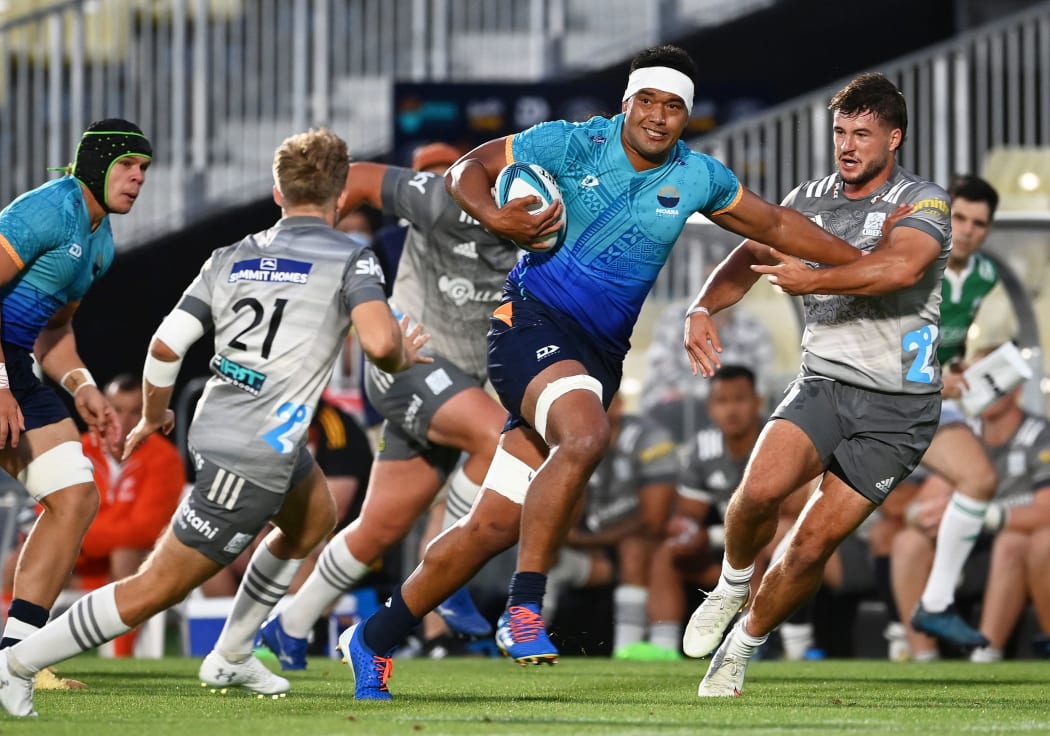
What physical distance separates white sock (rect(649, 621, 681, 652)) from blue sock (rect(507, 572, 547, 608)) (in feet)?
17.5

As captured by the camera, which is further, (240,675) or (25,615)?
(25,615)

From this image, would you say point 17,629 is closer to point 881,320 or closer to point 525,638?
point 525,638

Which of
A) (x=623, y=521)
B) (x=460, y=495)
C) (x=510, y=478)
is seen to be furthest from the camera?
(x=623, y=521)

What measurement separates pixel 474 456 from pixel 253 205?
7.59 m

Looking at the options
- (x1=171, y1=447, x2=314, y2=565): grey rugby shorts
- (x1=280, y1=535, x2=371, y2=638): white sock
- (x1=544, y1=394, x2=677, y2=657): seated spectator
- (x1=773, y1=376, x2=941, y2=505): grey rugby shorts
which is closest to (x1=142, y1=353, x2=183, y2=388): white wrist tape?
(x1=171, y1=447, x2=314, y2=565): grey rugby shorts

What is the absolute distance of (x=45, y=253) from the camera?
713 centimetres

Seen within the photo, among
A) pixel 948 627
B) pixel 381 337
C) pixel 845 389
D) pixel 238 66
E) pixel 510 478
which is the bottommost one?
pixel 948 627

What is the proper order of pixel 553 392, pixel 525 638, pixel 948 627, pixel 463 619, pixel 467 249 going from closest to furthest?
pixel 525 638 < pixel 553 392 < pixel 467 249 < pixel 463 619 < pixel 948 627

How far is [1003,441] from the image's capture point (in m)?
11.0

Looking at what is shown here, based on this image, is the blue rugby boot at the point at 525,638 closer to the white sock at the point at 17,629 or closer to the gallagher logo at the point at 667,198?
the gallagher logo at the point at 667,198

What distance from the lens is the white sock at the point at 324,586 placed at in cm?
833

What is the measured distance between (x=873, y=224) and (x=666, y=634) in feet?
15.9

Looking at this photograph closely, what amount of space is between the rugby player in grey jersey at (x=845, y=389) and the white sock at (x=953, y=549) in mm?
3011

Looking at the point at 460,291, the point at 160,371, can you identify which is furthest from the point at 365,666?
the point at 460,291
